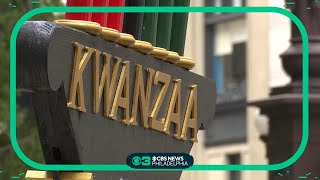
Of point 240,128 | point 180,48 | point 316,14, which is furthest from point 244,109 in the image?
point 180,48

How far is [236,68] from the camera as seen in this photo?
18.2 metres

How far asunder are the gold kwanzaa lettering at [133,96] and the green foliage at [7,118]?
5.78m

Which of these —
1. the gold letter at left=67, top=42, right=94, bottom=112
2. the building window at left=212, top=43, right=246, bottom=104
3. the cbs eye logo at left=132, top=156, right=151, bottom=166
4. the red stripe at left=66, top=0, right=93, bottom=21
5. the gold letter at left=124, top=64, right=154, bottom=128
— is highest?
the red stripe at left=66, top=0, right=93, bottom=21

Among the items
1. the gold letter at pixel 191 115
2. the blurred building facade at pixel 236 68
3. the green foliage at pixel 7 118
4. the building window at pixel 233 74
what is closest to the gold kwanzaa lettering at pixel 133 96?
the gold letter at pixel 191 115

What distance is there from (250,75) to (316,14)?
9.80 metres

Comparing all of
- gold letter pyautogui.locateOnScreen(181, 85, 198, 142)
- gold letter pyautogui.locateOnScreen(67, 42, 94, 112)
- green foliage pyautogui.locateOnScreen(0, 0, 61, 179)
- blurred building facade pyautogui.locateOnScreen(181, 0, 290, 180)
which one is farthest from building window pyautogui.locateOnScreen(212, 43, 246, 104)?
gold letter pyautogui.locateOnScreen(67, 42, 94, 112)

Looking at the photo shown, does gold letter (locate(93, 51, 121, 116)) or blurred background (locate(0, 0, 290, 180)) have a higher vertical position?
gold letter (locate(93, 51, 121, 116))

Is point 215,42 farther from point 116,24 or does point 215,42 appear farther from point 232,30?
point 116,24

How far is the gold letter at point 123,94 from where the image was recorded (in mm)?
5223

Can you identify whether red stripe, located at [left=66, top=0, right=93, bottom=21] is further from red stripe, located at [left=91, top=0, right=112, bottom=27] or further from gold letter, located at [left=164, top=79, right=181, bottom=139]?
gold letter, located at [left=164, top=79, right=181, bottom=139]

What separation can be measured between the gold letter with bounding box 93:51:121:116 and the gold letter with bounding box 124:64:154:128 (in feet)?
0.48

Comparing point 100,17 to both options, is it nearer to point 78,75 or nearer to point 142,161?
point 78,75

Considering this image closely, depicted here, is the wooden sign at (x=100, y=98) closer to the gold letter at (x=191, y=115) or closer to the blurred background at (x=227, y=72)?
the gold letter at (x=191, y=115)

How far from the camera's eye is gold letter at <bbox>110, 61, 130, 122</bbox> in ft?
17.1
